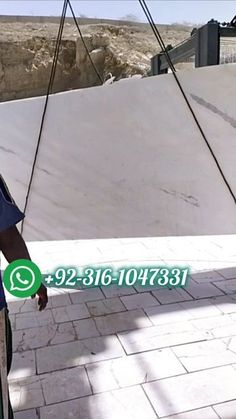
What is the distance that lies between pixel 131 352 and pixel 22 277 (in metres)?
0.85

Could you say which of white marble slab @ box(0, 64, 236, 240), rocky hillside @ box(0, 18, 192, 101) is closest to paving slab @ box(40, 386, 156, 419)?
white marble slab @ box(0, 64, 236, 240)

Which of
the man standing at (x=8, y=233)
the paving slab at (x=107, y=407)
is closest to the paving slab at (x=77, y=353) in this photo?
the paving slab at (x=107, y=407)

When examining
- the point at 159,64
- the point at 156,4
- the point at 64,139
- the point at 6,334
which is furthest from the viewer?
the point at 159,64

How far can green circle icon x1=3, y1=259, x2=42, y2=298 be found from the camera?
100 cm

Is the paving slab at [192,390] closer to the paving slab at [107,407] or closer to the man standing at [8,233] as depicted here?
the paving slab at [107,407]

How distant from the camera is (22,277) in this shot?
3.37 feet

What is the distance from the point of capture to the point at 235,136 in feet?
6.79

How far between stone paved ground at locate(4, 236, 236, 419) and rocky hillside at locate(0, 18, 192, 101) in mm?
10496

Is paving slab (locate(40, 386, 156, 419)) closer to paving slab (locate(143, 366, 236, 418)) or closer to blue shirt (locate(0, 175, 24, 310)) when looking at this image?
paving slab (locate(143, 366, 236, 418))

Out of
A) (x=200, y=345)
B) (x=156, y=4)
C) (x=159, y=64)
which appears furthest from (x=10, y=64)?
(x=200, y=345)

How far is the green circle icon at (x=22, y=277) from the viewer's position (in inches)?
39.2

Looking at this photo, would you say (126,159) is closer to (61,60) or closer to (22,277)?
(22,277)

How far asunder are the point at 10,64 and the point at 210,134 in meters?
11.6

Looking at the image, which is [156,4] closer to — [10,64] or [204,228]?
[204,228]
